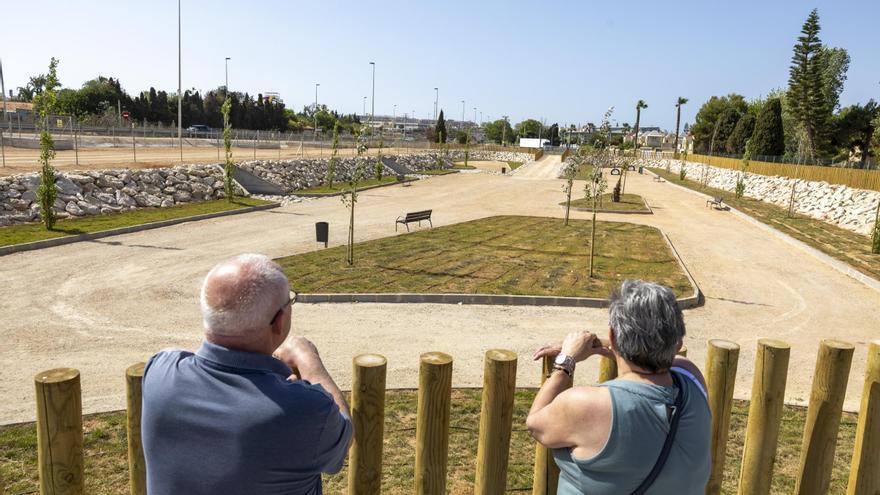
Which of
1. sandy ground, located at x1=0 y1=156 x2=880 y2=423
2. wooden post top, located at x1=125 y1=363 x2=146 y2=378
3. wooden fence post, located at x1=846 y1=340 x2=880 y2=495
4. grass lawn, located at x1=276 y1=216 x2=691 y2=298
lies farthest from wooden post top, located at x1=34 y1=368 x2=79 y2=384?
grass lawn, located at x1=276 y1=216 x2=691 y2=298

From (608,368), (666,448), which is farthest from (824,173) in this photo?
(666,448)

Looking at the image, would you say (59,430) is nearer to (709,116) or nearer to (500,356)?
(500,356)

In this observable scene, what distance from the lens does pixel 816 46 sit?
162 ft

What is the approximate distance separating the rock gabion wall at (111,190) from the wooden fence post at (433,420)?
22.0m

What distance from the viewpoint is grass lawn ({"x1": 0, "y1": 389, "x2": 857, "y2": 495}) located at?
5.09 m

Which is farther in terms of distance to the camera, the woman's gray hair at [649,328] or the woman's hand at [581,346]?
the woman's hand at [581,346]

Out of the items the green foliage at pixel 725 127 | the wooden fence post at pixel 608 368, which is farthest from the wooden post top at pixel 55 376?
the green foliage at pixel 725 127

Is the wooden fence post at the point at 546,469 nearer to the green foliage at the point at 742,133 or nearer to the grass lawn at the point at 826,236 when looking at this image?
the grass lawn at the point at 826,236

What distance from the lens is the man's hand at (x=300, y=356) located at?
86.7 inches

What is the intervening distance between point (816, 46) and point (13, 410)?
5907cm

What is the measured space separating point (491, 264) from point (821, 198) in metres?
25.5

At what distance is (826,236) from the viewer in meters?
23.6

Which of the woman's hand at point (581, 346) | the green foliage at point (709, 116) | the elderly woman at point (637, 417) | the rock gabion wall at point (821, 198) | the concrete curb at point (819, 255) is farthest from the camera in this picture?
the green foliage at point (709, 116)

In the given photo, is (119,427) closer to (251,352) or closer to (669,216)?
(251,352)
